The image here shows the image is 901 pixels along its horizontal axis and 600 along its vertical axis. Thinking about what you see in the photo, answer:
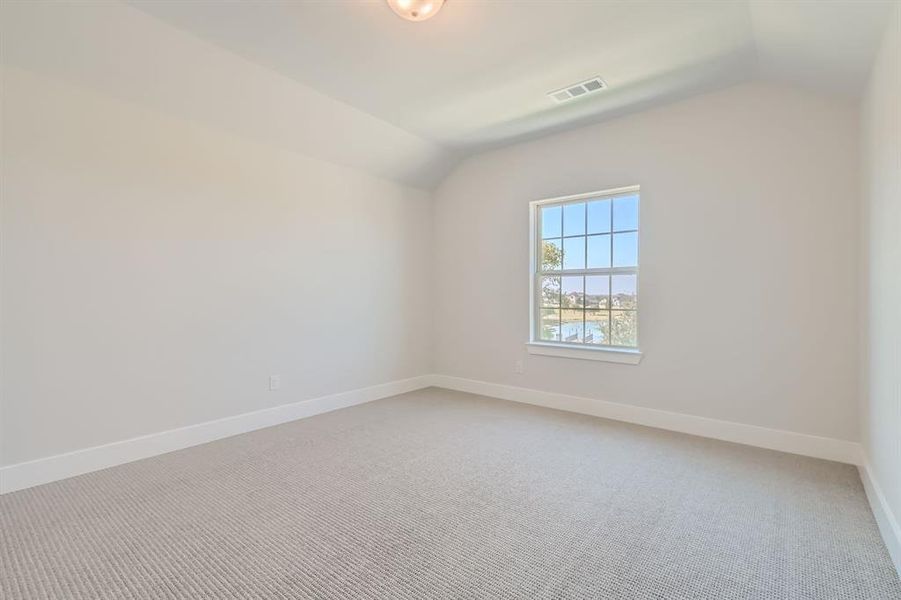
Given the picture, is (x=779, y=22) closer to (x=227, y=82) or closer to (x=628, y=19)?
(x=628, y=19)

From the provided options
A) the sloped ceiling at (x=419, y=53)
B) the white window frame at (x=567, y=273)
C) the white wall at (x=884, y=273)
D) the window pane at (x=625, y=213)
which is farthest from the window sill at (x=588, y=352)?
the sloped ceiling at (x=419, y=53)

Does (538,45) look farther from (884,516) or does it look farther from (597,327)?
(884,516)

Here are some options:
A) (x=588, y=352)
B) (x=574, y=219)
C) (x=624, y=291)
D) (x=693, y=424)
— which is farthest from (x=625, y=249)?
(x=693, y=424)

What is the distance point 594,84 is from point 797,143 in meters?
1.45

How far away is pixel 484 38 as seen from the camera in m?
2.57

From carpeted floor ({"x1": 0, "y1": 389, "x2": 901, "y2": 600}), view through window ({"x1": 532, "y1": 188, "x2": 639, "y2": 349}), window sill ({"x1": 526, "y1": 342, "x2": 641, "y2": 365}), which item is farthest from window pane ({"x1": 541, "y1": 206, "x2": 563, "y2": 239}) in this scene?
carpeted floor ({"x1": 0, "y1": 389, "x2": 901, "y2": 600})

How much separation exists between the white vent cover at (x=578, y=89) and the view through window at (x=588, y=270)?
3.12 ft

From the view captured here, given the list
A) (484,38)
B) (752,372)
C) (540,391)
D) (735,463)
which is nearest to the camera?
(484,38)

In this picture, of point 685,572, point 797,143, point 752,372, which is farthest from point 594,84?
point 685,572

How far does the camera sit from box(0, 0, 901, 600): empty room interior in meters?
1.88

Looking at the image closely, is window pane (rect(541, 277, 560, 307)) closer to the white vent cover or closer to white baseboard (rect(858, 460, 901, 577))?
the white vent cover

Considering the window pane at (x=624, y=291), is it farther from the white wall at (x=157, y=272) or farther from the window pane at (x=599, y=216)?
the white wall at (x=157, y=272)

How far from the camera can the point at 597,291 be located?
399 centimetres

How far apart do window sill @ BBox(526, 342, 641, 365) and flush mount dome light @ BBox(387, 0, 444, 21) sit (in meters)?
2.94
